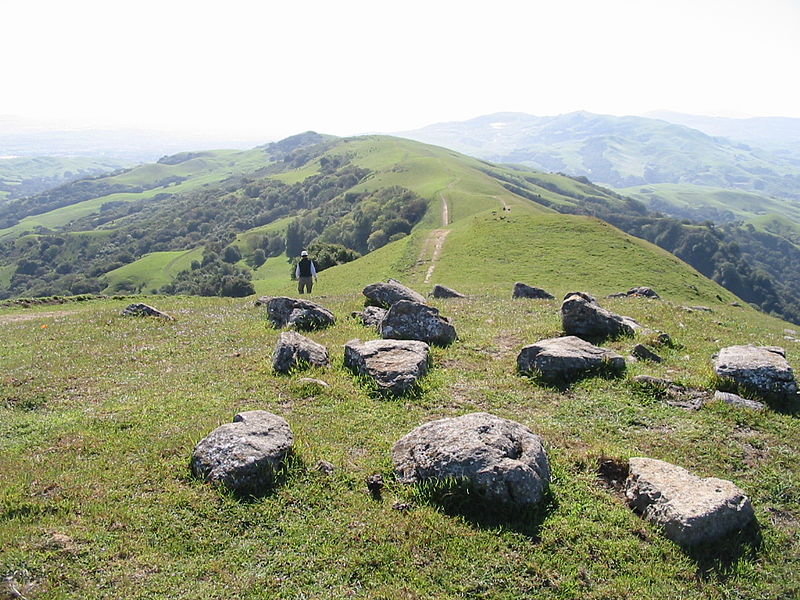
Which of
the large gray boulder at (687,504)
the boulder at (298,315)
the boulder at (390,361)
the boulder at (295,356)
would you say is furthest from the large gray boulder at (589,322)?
the boulder at (298,315)

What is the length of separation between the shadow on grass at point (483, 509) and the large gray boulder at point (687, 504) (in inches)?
74.8

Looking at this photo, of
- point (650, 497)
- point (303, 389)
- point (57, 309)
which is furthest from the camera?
point (57, 309)

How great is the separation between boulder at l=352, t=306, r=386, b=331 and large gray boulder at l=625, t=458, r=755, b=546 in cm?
1383

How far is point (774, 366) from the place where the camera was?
15227mm

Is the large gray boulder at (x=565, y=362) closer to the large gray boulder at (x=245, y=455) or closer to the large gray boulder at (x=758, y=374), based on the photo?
the large gray boulder at (x=758, y=374)

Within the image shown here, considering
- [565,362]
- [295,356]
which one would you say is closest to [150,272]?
[295,356]

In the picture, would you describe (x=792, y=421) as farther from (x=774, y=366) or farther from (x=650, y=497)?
(x=650, y=497)

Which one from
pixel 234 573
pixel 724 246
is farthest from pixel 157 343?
pixel 724 246

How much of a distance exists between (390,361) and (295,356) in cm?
361

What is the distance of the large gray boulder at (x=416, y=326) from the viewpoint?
20094mm

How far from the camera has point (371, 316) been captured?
24109 mm

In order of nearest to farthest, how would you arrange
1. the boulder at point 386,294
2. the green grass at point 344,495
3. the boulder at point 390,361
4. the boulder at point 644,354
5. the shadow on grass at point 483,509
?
the green grass at point 344,495 < the shadow on grass at point 483,509 < the boulder at point 390,361 < the boulder at point 644,354 < the boulder at point 386,294

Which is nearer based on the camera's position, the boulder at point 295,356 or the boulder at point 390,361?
the boulder at point 390,361

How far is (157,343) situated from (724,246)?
201 metres
